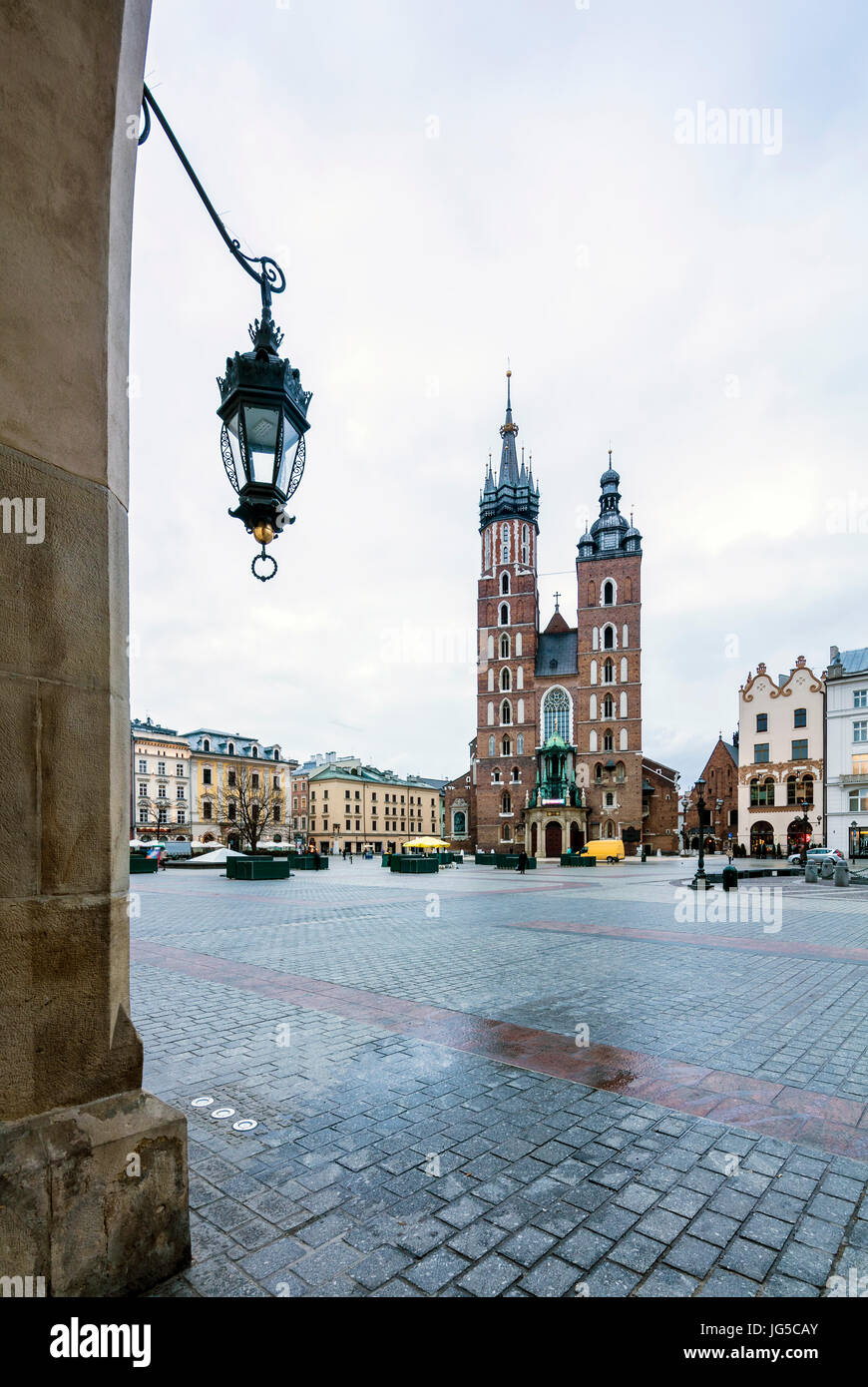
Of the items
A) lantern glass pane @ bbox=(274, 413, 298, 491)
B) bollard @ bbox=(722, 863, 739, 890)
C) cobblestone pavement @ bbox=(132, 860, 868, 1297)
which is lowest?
bollard @ bbox=(722, 863, 739, 890)

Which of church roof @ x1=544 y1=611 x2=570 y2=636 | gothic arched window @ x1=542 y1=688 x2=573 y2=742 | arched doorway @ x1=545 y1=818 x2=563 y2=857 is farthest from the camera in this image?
church roof @ x1=544 y1=611 x2=570 y2=636

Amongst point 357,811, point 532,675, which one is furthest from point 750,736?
point 357,811

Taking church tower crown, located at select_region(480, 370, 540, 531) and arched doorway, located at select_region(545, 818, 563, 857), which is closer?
arched doorway, located at select_region(545, 818, 563, 857)

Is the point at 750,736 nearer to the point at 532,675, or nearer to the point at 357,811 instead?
the point at 532,675

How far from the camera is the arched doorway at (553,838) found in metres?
55.6

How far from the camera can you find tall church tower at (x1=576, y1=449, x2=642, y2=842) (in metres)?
57.2

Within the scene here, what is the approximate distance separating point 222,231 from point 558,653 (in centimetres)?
6414

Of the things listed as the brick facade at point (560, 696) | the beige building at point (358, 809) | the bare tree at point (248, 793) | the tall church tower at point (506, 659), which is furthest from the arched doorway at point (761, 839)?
the bare tree at point (248, 793)

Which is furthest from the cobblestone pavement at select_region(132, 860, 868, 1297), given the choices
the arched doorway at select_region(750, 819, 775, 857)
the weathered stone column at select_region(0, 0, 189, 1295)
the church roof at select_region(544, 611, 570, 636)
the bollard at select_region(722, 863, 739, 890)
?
the church roof at select_region(544, 611, 570, 636)

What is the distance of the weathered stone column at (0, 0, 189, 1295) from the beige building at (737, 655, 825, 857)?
57.7 metres

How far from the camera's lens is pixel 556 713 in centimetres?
6331

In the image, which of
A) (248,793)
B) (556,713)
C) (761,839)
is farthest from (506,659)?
(248,793)

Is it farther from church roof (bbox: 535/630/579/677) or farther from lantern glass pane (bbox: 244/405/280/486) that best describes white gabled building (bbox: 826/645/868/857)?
lantern glass pane (bbox: 244/405/280/486)

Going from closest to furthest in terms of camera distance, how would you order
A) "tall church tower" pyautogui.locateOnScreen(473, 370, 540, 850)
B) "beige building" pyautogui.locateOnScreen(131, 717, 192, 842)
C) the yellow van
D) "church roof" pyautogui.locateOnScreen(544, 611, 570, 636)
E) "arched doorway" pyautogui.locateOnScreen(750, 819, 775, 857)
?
1. the yellow van
2. "arched doorway" pyautogui.locateOnScreen(750, 819, 775, 857)
3. "tall church tower" pyautogui.locateOnScreen(473, 370, 540, 850)
4. "beige building" pyautogui.locateOnScreen(131, 717, 192, 842)
5. "church roof" pyautogui.locateOnScreen(544, 611, 570, 636)
